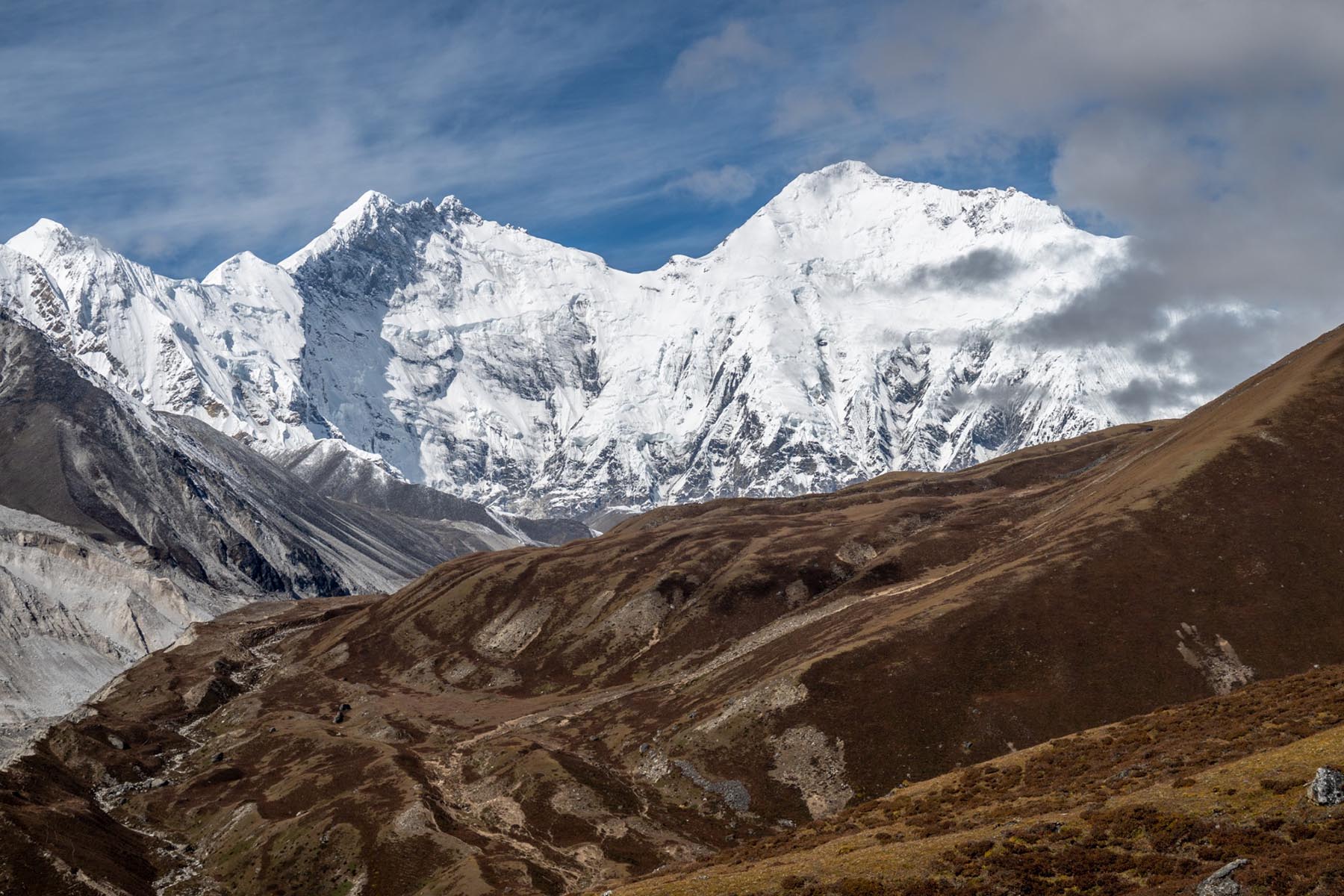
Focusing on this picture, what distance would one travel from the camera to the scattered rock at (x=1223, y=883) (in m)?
38.7

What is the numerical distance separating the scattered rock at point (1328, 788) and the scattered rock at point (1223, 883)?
5502mm

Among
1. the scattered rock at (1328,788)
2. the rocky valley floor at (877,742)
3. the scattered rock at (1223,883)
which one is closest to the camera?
the scattered rock at (1223,883)

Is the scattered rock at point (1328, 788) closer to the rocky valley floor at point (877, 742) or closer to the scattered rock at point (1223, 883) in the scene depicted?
the rocky valley floor at point (877, 742)

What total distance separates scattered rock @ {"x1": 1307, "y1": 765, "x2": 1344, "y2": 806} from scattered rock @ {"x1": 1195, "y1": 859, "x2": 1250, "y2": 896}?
5.50 metres

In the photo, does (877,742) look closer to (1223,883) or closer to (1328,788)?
(1328,788)

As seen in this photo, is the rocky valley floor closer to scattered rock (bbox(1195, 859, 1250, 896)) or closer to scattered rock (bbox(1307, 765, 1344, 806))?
scattered rock (bbox(1195, 859, 1250, 896))

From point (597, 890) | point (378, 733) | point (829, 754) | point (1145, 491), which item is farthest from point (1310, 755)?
point (378, 733)

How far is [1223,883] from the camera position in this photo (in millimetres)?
39125

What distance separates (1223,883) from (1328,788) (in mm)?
7696

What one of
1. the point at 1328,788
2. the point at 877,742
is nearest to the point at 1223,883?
the point at 1328,788

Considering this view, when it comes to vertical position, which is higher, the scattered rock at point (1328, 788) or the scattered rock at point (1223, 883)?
the scattered rock at point (1328, 788)

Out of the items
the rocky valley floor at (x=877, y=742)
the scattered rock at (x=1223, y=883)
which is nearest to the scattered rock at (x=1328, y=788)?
the rocky valley floor at (x=877, y=742)

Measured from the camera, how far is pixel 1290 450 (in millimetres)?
139500

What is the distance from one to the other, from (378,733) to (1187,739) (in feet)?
381
